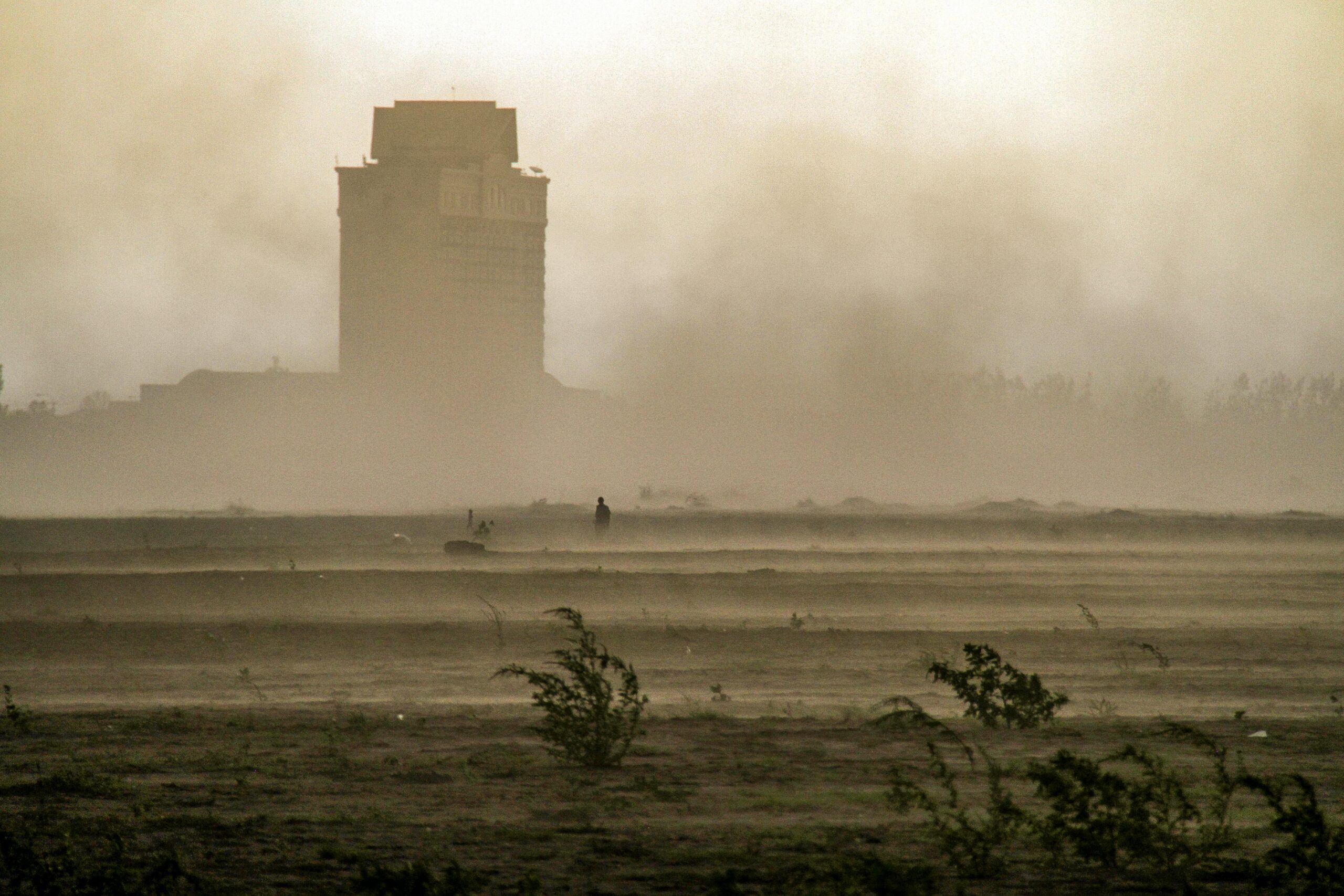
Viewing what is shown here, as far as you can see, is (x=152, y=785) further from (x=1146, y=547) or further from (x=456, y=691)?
(x=1146, y=547)

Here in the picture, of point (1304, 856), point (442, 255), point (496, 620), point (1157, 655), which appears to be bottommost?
point (1304, 856)

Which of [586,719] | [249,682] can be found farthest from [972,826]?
[249,682]

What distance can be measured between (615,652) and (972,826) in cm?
1143

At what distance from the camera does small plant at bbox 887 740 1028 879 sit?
8492 millimetres

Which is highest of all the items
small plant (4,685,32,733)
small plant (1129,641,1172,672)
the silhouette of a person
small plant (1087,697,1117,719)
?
the silhouette of a person

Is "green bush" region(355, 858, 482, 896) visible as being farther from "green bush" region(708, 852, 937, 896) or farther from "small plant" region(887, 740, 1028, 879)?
"small plant" region(887, 740, 1028, 879)

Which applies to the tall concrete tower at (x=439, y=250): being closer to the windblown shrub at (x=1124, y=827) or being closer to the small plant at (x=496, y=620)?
the small plant at (x=496, y=620)

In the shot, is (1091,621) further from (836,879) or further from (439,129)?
(439,129)

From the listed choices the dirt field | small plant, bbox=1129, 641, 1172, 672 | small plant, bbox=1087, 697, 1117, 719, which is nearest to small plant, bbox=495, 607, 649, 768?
the dirt field

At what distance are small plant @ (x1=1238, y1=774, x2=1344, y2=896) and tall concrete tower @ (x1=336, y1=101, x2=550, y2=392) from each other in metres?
159

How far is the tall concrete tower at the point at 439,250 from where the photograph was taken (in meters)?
168

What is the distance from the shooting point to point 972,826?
941 cm

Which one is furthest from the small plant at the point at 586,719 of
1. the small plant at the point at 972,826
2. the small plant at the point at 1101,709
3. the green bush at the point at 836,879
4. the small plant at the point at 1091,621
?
the small plant at the point at 1091,621

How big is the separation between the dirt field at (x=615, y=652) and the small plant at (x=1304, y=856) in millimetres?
326
